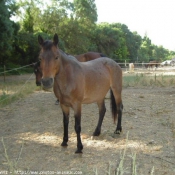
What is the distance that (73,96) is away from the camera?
10.9 feet

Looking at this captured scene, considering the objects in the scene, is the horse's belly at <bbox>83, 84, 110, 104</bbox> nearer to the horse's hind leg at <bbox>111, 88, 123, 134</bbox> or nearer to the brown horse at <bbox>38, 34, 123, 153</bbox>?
the brown horse at <bbox>38, 34, 123, 153</bbox>

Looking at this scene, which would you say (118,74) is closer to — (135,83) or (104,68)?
(104,68)

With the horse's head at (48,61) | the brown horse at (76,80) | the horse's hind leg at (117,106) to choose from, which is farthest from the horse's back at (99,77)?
the horse's head at (48,61)

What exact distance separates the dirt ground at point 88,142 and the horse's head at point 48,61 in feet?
2.87

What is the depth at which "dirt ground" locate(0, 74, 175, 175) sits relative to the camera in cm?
295

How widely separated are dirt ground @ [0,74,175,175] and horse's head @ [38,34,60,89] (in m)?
0.87

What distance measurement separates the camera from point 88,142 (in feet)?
12.8

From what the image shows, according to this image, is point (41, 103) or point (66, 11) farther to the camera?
point (66, 11)

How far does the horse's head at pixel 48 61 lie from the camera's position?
288cm

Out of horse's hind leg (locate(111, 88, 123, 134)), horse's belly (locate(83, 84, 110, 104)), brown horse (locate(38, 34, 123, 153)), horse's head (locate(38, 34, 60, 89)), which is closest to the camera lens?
horse's head (locate(38, 34, 60, 89))

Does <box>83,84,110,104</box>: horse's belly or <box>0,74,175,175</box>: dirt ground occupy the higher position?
<box>83,84,110,104</box>: horse's belly

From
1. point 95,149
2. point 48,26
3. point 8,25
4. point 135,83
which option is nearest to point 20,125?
point 95,149

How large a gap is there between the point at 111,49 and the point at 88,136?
36321 mm

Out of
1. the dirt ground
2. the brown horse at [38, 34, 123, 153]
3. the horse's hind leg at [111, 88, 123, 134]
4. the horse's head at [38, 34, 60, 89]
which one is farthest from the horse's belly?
the horse's head at [38, 34, 60, 89]
